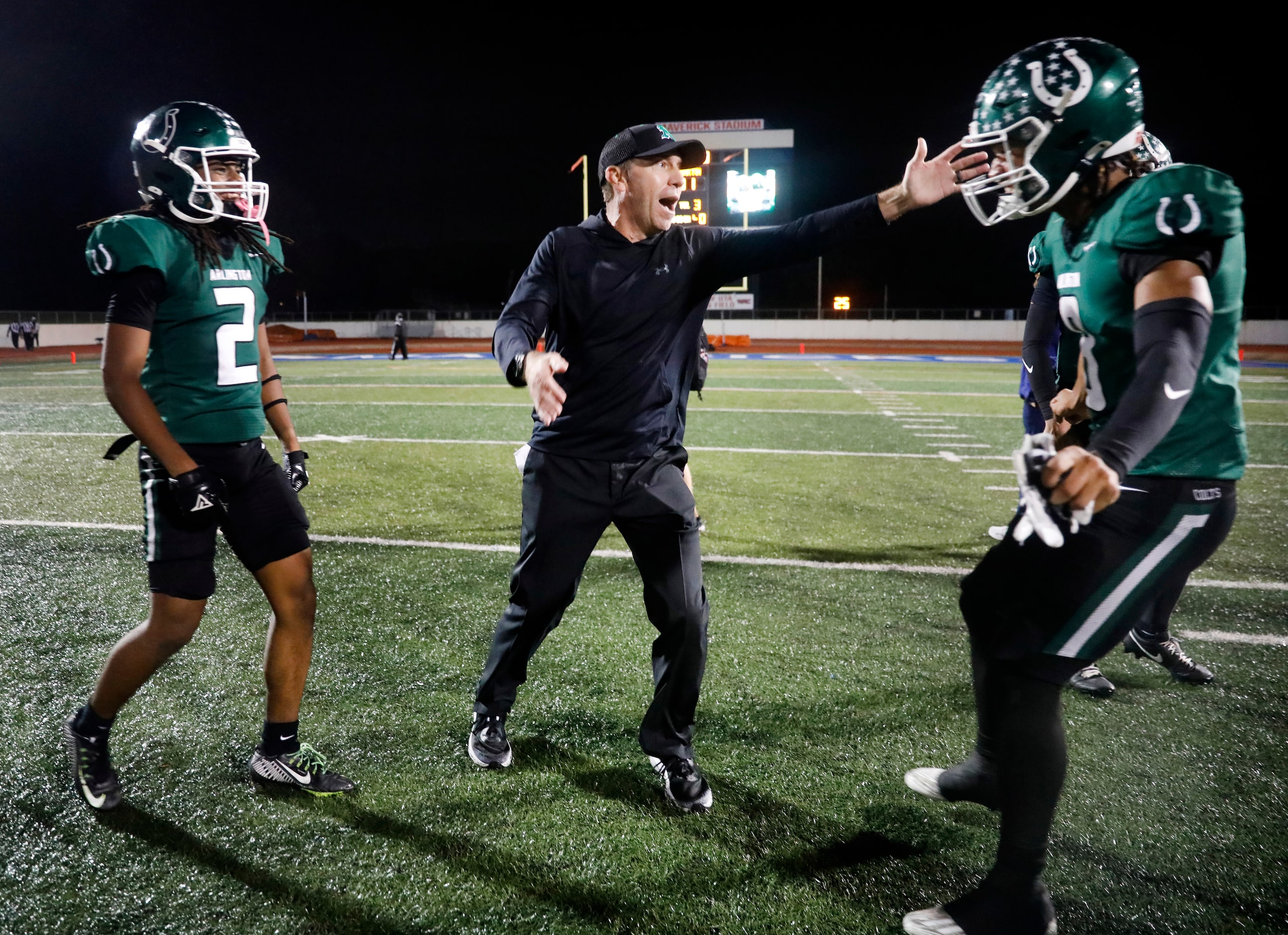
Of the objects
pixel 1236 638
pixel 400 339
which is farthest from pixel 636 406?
Answer: pixel 400 339

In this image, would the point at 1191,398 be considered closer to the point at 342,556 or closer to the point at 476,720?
the point at 476,720

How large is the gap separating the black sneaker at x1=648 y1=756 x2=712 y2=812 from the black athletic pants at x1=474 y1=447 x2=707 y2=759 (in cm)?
4

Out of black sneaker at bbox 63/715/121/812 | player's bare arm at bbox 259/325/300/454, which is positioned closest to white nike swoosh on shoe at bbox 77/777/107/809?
black sneaker at bbox 63/715/121/812

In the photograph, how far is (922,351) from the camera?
35406mm

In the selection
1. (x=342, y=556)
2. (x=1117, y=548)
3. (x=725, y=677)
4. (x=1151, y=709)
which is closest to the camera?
(x=1117, y=548)

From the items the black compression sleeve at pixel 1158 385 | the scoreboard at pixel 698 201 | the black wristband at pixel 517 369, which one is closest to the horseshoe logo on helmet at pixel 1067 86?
the black compression sleeve at pixel 1158 385

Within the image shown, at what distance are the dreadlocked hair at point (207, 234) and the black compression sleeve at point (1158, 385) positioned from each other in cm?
230

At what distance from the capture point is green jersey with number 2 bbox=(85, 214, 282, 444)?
7.66ft

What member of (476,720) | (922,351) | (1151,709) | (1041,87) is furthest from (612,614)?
→ (922,351)

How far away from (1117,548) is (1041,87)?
1.03m

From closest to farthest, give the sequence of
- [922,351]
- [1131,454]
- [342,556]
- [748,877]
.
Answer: [1131,454] → [748,877] → [342,556] → [922,351]

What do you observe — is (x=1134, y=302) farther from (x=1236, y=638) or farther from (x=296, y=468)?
(x=1236, y=638)

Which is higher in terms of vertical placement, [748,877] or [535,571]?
[535,571]

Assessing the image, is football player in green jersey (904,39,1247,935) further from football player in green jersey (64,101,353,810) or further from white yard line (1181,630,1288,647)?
white yard line (1181,630,1288,647)
